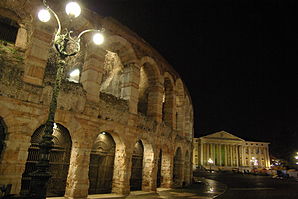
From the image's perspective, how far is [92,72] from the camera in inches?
352

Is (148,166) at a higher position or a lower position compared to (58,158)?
lower

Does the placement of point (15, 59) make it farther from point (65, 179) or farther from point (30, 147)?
point (65, 179)

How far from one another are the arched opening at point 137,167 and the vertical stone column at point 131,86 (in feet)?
7.61

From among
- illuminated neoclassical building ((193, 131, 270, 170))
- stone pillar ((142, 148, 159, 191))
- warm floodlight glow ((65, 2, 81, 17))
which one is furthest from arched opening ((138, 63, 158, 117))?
illuminated neoclassical building ((193, 131, 270, 170))

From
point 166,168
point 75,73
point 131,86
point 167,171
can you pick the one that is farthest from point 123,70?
point 167,171

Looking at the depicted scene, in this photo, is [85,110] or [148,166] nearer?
[85,110]

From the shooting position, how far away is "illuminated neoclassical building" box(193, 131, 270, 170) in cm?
6134

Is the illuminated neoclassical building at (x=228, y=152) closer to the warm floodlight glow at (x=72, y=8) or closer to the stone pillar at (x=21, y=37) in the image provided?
the stone pillar at (x=21, y=37)

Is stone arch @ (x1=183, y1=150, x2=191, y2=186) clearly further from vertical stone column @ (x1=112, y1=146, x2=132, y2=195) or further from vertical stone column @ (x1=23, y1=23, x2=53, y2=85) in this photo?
vertical stone column @ (x1=23, y1=23, x2=53, y2=85)

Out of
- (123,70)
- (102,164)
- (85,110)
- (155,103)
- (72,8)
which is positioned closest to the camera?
(72,8)

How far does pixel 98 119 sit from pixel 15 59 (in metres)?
3.68

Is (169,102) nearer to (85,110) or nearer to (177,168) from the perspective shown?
(177,168)

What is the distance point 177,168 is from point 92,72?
30.2 feet

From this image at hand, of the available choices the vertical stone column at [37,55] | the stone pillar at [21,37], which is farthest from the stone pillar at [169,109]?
the stone pillar at [21,37]
